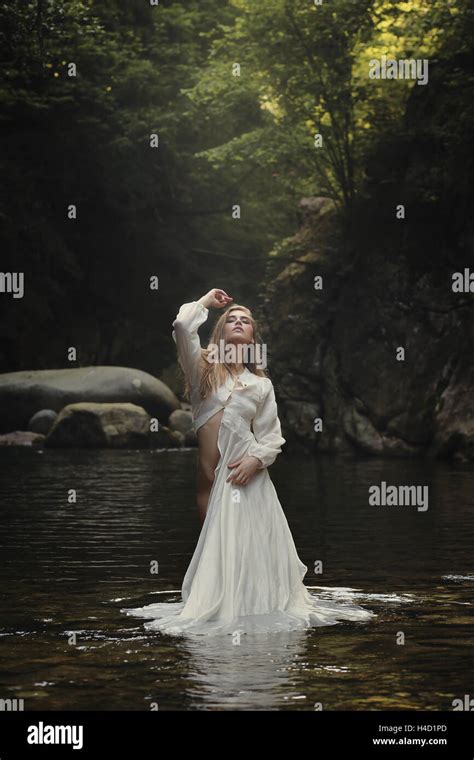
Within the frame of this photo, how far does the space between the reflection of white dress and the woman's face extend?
0.18 metres

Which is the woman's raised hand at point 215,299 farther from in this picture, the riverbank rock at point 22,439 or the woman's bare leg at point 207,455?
the riverbank rock at point 22,439

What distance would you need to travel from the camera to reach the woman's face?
353 inches

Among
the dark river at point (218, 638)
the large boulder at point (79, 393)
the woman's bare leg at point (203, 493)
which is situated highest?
the large boulder at point (79, 393)

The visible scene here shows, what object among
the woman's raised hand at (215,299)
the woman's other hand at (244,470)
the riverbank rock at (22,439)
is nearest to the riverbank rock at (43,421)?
the riverbank rock at (22,439)

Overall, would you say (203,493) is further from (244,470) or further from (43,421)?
(43,421)

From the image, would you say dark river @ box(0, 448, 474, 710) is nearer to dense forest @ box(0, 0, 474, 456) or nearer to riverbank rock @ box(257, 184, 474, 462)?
riverbank rock @ box(257, 184, 474, 462)

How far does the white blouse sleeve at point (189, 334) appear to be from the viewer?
347 inches

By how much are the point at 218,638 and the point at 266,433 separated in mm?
1470

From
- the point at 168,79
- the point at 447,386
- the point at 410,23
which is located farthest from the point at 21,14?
the point at 447,386

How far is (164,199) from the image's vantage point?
44.3m

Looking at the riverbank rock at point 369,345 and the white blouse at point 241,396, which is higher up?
the riverbank rock at point 369,345

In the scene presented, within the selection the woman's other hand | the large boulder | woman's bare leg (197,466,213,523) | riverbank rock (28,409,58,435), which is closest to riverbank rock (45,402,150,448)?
riverbank rock (28,409,58,435)

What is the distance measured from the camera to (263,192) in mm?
45125

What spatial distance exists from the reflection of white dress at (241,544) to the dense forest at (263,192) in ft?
63.3
